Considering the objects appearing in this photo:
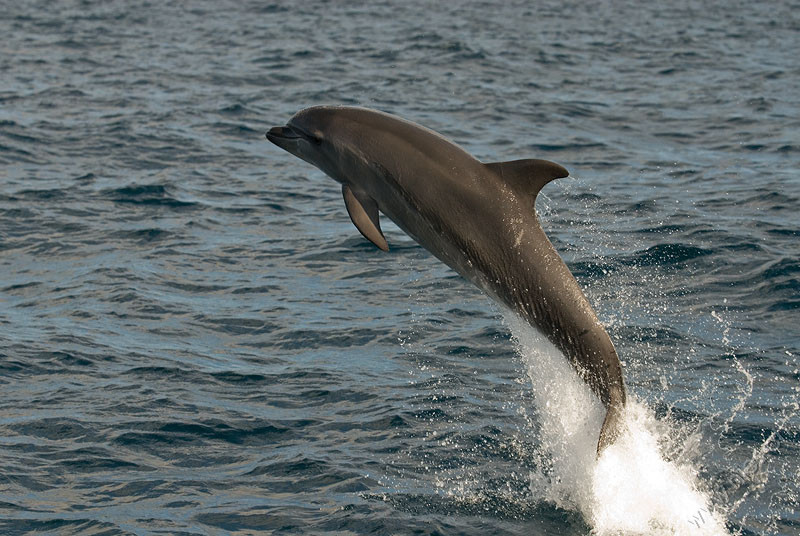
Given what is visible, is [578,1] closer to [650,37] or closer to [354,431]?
[650,37]

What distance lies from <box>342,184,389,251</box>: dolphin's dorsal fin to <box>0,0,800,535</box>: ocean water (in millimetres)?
1497

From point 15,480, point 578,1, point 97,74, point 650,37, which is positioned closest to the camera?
point 15,480

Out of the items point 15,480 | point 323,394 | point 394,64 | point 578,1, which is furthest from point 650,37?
point 15,480

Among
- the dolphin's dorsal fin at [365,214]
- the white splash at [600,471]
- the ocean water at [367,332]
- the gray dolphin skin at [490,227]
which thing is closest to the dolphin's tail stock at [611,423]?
the gray dolphin skin at [490,227]

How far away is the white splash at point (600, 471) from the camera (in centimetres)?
898

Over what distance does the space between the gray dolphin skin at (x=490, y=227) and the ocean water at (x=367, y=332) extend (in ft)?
1.63

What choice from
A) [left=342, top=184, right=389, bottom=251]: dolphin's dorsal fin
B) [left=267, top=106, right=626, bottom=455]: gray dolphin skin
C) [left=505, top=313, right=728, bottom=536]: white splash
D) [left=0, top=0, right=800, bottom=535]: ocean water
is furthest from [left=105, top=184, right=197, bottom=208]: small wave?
[left=267, top=106, right=626, bottom=455]: gray dolphin skin

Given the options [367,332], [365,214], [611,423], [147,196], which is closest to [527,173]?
[365,214]

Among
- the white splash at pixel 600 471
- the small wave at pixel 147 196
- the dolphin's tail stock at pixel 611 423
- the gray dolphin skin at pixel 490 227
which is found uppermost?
the gray dolphin skin at pixel 490 227

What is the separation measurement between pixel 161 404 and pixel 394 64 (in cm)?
2415

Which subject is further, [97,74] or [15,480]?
[97,74]

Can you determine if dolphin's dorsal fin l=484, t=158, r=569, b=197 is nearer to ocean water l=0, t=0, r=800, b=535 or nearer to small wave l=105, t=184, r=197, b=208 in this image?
ocean water l=0, t=0, r=800, b=535

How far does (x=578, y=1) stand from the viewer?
59.5 metres

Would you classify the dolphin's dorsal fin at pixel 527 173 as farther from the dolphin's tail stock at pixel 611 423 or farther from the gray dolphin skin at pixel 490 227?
the dolphin's tail stock at pixel 611 423
